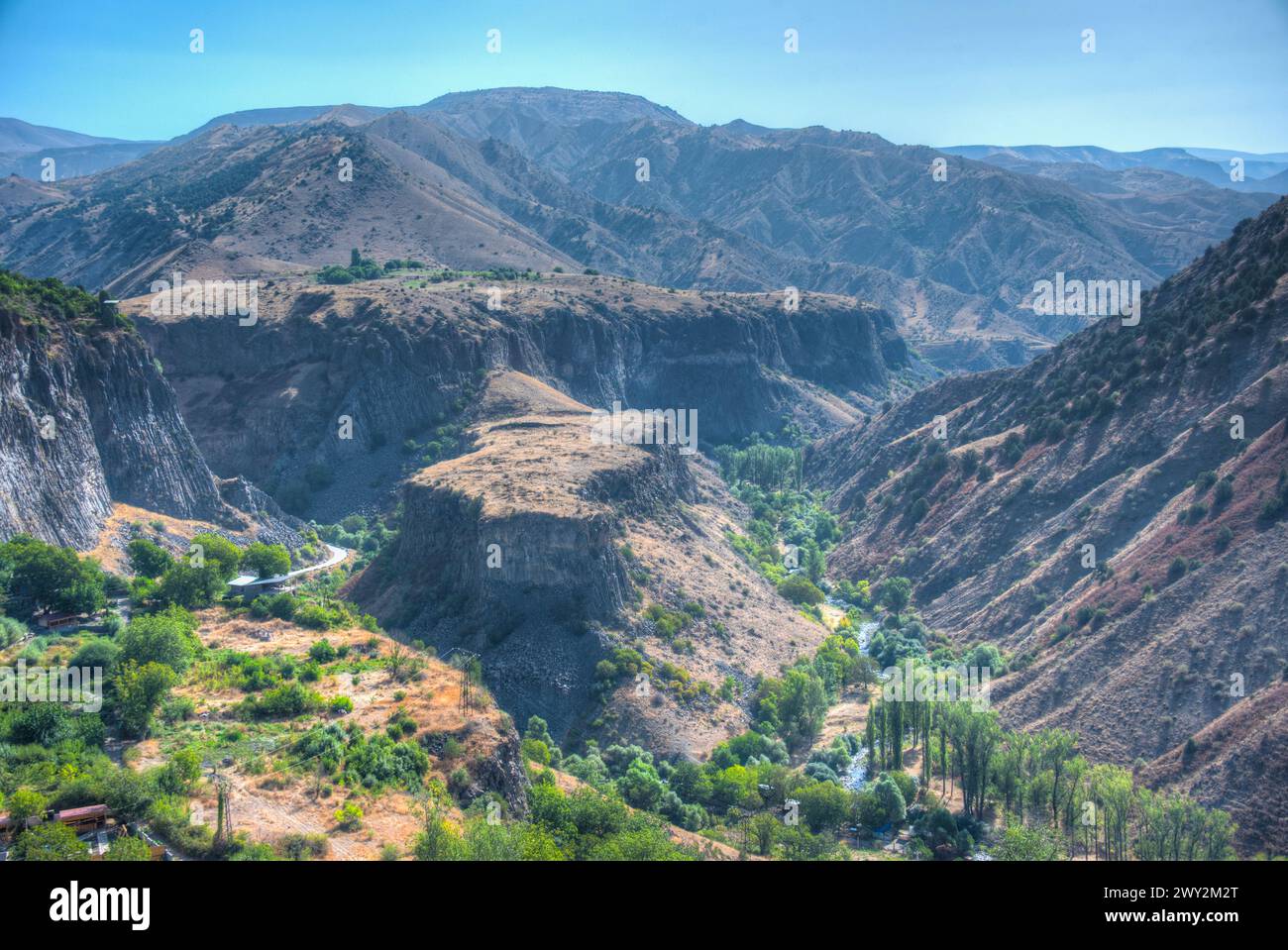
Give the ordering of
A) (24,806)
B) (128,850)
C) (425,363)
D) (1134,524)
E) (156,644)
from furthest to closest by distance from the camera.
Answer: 1. (425,363)
2. (1134,524)
3. (156,644)
4. (24,806)
5. (128,850)

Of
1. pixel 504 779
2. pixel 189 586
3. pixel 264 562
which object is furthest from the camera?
pixel 264 562

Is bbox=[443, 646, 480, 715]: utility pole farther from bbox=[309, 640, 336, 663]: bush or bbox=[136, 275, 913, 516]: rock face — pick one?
bbox=[136, 275, 913, 516]: rock face

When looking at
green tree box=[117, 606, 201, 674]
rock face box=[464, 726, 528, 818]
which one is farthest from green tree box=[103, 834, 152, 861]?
green tree box=[117, 606, 201, 674]

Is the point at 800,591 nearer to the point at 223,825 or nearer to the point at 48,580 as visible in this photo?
the point at 48,580

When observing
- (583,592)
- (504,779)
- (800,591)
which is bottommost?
(800,591)

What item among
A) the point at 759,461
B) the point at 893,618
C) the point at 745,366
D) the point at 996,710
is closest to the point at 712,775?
the point at 996,710

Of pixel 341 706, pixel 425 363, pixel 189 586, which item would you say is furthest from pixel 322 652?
pixel 425 363

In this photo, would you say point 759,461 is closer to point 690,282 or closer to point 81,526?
point 81,526
